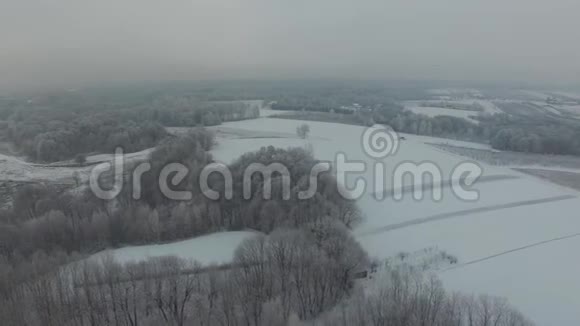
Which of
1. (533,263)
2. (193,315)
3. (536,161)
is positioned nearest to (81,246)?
(193,315)

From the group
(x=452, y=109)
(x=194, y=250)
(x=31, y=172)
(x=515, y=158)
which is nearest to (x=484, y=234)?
(x=194, y=250)

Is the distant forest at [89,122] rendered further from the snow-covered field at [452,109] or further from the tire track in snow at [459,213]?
the tire track in snow at [459,213]

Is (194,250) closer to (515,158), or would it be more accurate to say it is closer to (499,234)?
(499,234)

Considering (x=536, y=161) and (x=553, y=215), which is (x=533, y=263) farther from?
(x=536, y=161)

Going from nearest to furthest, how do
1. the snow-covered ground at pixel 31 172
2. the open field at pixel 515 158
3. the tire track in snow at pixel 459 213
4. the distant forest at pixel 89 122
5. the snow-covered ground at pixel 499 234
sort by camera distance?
the snow-covered ground at pixel 499 234
the tire track in snow at pixel 459 213
the snow-covered ground at pixel 31 172
the open field at pixel 515 158
the distant forest at pixel 89 122

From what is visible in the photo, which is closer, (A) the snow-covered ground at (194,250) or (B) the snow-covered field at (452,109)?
(A) the snow-covered ground at (194,250)

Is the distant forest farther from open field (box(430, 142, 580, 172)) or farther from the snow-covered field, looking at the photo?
open field (box(430, 142, 580, 172))

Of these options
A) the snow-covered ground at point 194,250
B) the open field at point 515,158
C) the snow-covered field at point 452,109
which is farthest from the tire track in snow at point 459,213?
the snow-covered field at point 452,109

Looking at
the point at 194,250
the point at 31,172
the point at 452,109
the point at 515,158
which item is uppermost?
the point at 452,109
